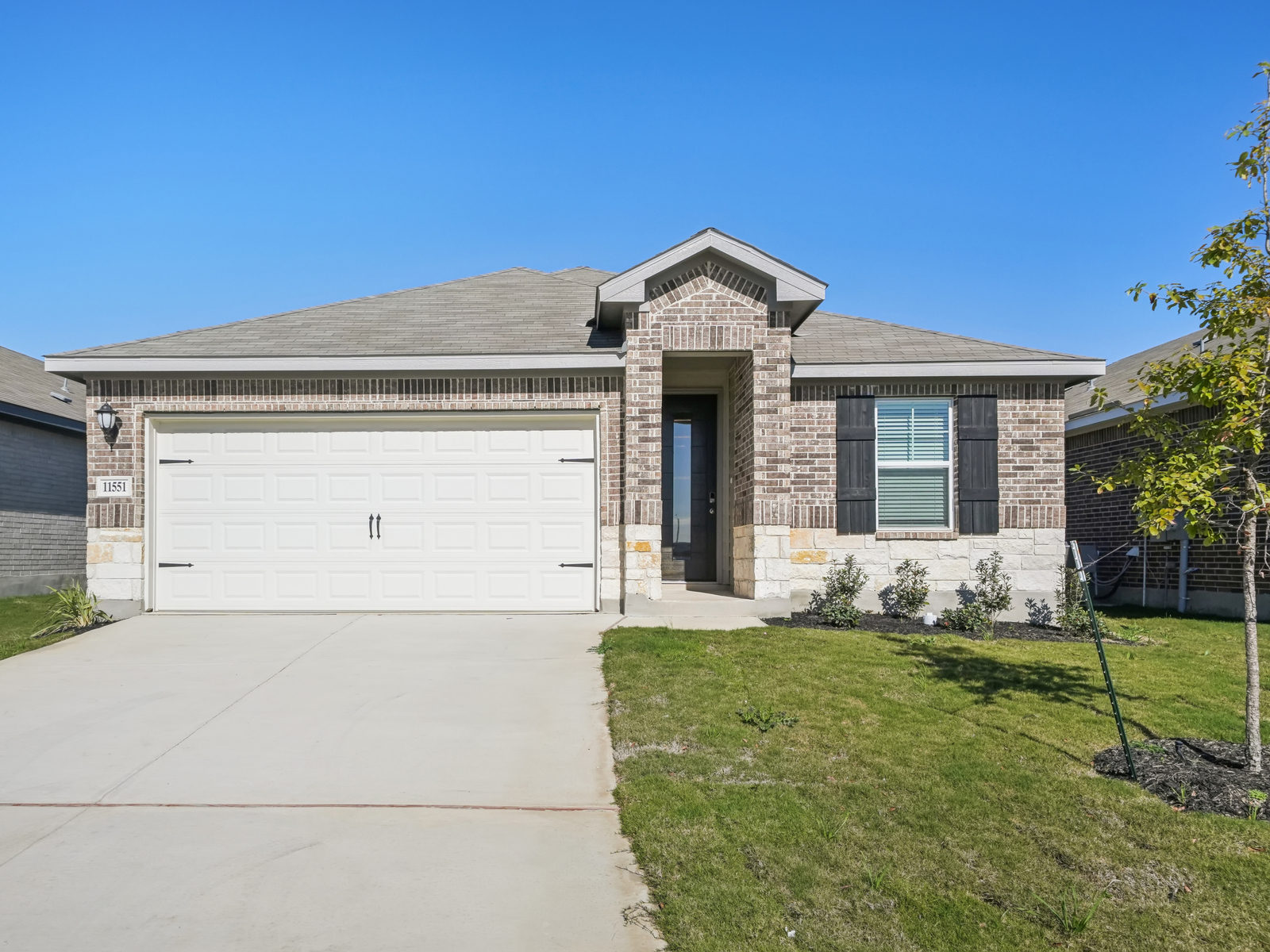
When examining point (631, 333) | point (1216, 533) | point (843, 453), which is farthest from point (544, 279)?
point (1216, 533)

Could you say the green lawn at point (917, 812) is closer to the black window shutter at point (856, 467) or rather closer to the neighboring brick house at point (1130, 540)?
A: the black window shutter at point (856, 467)

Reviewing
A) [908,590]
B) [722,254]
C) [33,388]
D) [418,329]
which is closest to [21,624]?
[418,329]

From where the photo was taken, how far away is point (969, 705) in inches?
249

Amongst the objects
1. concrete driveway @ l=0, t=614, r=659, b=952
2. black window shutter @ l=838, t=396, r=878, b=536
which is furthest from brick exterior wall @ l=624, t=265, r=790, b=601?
concrete driveway @ l=0, t=614, r=659, b=952

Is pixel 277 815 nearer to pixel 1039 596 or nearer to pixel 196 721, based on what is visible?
pixel 196 721

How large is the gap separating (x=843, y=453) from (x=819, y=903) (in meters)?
7.64

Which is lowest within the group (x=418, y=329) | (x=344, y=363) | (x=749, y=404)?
(x=749, y=404)

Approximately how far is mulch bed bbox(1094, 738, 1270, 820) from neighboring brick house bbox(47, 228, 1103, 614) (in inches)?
195

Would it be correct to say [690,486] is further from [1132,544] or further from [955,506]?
[1132,544]

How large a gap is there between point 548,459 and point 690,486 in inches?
125

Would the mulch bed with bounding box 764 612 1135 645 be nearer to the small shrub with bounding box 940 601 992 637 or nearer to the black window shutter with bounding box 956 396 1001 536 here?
the small shrub with bounding box 940 601 992 637

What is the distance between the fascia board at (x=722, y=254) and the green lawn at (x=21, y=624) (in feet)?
24.2

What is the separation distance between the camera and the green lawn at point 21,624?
863 cm

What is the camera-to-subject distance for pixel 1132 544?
1352cm
